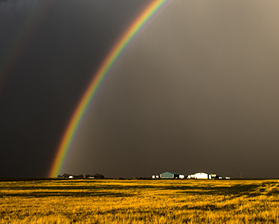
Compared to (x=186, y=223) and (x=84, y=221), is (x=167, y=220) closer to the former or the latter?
(x=186, y=223)

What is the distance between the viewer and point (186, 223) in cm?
1756

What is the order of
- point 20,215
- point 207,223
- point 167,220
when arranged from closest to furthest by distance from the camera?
point 207,223, point 167,220, point 20,215

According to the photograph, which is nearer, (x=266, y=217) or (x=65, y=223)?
(x=65, y=223)

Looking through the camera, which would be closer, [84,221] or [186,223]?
[186,223]

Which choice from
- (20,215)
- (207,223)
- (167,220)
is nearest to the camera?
(207,223)

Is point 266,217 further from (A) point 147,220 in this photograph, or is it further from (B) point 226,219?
(A) point 147,220

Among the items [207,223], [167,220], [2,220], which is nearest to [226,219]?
[207,223]

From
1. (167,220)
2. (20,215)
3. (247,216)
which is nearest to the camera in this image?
(167,220)

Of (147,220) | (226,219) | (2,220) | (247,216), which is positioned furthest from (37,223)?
(247,216)

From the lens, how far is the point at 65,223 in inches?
711

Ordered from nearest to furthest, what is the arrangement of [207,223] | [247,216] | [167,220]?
[207,223]
[167,220]
[247,216]

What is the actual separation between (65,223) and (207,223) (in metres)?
7.34

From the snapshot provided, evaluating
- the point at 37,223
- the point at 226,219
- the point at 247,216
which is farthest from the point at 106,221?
the point at 247,216

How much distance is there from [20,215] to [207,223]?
38.9 ft
